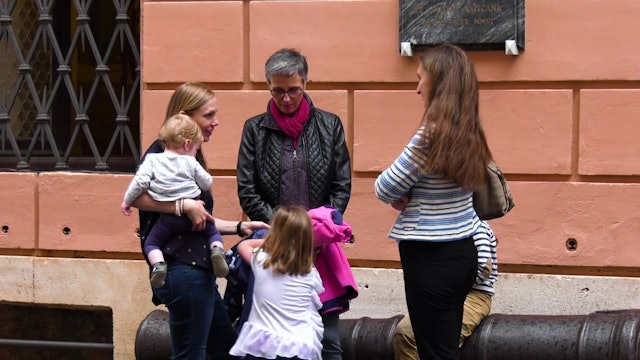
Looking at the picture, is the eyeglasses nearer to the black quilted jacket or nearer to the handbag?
the black quilted jacket

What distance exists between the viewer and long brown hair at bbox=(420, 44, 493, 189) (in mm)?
5117

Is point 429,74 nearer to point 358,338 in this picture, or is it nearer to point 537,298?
point 358,338

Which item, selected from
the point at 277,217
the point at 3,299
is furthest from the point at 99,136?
the point at 277,217

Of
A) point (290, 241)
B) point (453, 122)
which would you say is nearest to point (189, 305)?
point (290, 241)

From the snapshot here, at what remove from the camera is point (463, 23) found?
24.0 feet

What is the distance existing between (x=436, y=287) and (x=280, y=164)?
1003 millimetres

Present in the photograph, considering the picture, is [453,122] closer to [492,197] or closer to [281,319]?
[492,197]

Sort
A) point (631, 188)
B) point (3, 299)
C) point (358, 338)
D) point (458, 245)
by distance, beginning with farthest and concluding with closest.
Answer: point (3, 299) < point (631, 188) < point (358, 338) < point (458, 245)

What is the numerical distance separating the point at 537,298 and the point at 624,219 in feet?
2.21

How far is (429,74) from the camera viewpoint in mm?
5230

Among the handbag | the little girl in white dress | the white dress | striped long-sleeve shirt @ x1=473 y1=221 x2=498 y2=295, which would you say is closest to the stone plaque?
striped long-sleeve shirt @ x1=473 y1=221 x2=498 y2=295

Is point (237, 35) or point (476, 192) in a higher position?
point (237, 35)

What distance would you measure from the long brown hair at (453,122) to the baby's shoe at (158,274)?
1.18 metres

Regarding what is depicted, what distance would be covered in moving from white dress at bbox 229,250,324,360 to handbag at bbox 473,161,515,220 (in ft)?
→ 2.59
